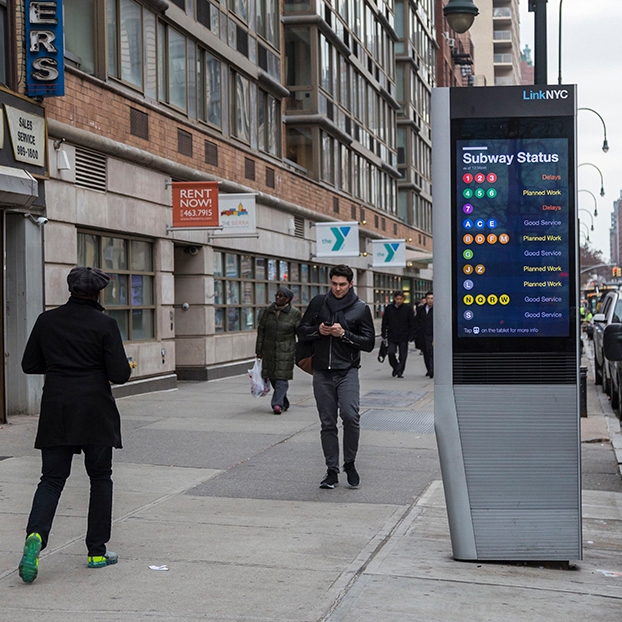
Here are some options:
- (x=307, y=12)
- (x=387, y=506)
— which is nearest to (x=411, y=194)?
(x=307, y=12)

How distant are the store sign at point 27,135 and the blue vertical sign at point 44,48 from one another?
16.5 inches

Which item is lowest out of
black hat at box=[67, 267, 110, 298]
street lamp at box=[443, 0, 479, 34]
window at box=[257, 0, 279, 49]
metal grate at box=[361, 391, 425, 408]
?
metal grate at box=[361, 391, 425, 408]

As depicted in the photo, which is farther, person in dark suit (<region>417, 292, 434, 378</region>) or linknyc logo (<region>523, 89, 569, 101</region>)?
person in dark suit (<region>417, 292, 434, 378</region>)

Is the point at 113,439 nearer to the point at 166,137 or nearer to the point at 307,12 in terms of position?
the point at 166,137

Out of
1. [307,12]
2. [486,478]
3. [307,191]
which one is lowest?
[486,478]

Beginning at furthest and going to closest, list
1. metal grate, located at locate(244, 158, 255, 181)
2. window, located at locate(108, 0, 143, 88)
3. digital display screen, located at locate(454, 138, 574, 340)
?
metal grate, located at locate(244, 158, 255, 181) < window, located at locate(108, 0, 143, 88) < digital display screen, located at locate(454, 138, 574, 340)

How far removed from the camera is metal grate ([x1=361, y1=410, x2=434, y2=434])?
12.2m

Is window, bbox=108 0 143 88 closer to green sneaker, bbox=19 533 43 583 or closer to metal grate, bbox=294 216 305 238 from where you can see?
metal grate, bbox=294 216 305 238

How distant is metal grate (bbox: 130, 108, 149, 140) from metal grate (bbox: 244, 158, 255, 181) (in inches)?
206

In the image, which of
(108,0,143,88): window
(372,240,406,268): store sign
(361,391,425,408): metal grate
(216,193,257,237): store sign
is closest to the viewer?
(361,391,425,408): metal grate

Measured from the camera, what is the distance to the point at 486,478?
576 centimetres

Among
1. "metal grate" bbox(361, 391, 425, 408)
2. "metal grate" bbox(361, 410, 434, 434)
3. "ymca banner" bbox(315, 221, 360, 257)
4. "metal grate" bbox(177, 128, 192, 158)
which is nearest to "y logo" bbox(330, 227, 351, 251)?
"ymca banner" bbox(315, 221, 360, 257)

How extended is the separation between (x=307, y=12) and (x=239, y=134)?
725 centimetres

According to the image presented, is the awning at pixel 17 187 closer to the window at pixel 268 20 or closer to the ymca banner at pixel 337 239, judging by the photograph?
the window at pixel 268 20
